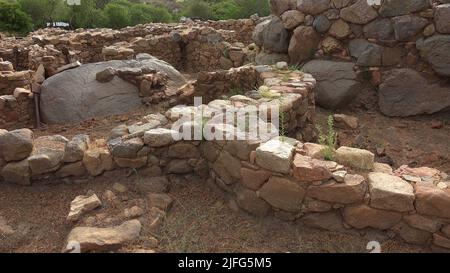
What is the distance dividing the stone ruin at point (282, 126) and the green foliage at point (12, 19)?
12.1m

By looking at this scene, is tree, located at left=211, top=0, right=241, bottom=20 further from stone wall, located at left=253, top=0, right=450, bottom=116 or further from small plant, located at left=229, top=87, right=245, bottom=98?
small plant, located at left=229, top=87, right=245, bottom=98

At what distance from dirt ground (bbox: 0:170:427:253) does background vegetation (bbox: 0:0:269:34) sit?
19.0 meters

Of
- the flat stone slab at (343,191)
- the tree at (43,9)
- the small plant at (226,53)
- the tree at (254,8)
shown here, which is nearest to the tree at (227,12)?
the tree at (254,8)

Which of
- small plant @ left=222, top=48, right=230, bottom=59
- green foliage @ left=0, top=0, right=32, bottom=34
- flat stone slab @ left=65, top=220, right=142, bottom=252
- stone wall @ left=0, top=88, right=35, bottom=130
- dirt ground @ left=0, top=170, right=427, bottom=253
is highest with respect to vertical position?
green foliage @ left=0, top=0, right=32, bottom=34

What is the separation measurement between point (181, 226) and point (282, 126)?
1.16 m

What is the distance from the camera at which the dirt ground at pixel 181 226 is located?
2912mm

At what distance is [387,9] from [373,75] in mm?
987

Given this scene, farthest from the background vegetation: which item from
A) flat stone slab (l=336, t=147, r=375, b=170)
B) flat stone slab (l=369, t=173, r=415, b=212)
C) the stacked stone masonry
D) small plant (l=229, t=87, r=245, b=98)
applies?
flat stone slab (l=369, t=173, r=415, b=212)

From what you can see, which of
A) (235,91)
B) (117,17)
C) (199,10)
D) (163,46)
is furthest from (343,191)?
(199,10)

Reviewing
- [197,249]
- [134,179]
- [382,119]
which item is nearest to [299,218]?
[197,249]

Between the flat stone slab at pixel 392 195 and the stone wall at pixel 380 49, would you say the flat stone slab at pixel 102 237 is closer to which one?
the flat stone slab at pixel 392 195

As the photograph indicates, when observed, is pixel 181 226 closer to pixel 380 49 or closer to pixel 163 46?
pixel 380 49

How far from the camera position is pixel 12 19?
773 inches

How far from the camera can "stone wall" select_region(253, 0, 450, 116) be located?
5777 mm
